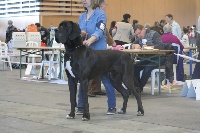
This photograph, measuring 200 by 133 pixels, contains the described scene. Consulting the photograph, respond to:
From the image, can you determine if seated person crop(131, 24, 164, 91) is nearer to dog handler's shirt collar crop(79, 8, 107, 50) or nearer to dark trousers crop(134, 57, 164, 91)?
dark trousers crop(134, 57, 164, 91)

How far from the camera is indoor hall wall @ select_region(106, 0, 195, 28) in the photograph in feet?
84.9

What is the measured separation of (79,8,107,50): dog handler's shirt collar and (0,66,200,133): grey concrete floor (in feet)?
3.10

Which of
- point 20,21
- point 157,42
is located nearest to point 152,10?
point 20,21

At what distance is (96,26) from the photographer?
6980mm

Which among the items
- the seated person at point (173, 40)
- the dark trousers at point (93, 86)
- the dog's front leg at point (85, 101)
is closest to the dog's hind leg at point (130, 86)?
the dog's front leg at point (85, 101)

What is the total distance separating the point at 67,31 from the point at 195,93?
3.47 metres

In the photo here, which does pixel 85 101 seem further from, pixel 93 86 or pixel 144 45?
pixel 144 45

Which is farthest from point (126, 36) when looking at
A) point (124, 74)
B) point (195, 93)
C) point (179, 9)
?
point (179, 9)

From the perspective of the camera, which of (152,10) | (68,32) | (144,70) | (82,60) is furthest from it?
(152,10)

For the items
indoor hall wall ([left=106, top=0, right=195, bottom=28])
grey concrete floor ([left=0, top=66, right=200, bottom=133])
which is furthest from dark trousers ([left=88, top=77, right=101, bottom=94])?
indoor hall wall ([left=106, top=0, right=195, bottom=28])

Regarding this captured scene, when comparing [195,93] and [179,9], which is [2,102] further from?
[179,9]

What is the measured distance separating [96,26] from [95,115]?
3.88 ft

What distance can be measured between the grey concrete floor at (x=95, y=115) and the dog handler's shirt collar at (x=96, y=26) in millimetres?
945

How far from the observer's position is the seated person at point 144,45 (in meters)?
9.60
